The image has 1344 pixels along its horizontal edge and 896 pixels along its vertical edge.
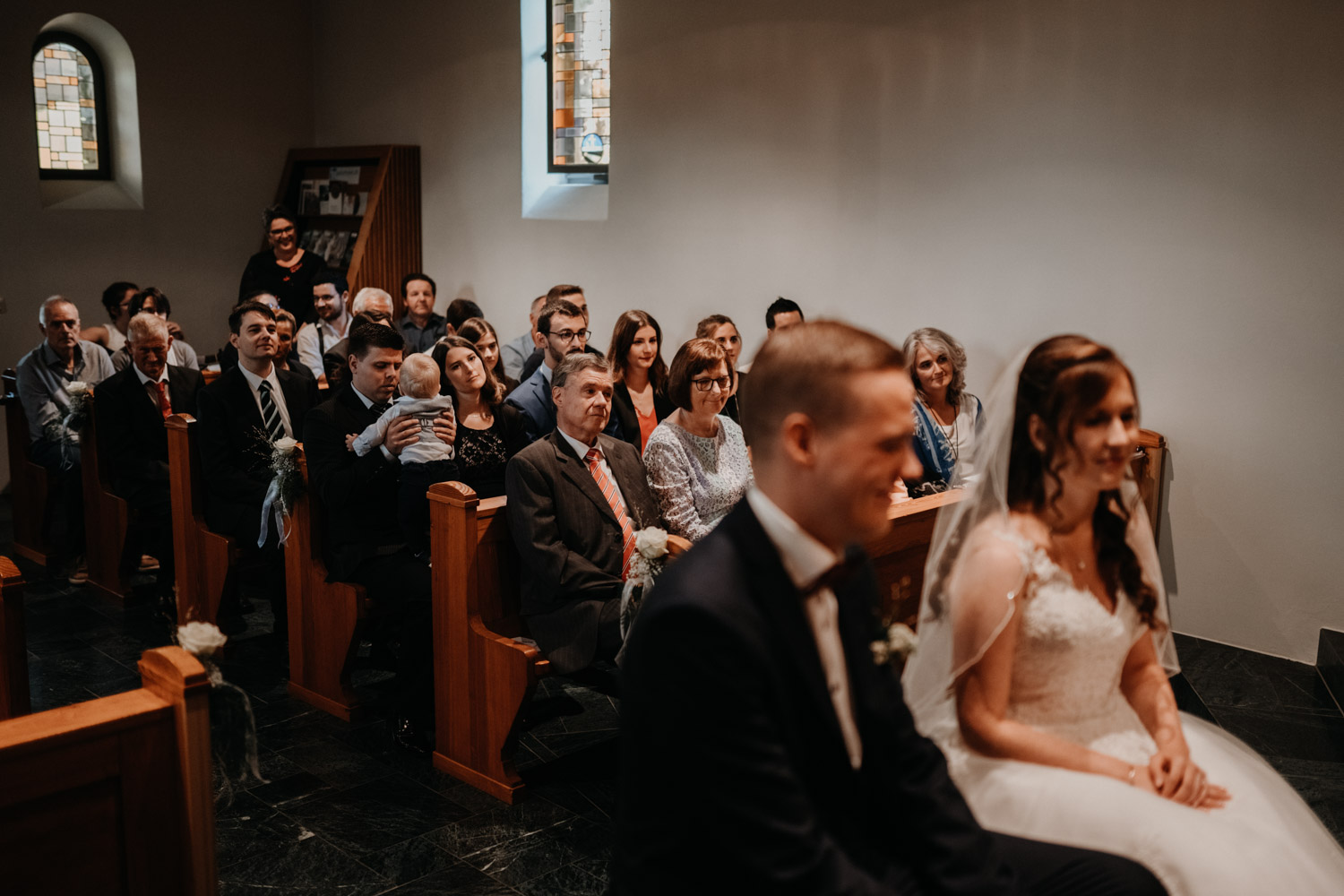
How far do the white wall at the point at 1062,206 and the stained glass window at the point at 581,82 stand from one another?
18.8 inches

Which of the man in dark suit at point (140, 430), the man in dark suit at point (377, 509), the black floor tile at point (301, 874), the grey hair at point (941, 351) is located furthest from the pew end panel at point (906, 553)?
the man in dark suit at point (140, 430)

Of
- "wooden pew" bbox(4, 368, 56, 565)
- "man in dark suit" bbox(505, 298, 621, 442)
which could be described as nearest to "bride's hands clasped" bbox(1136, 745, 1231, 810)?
"man in dark suit" bbox(505, 298, 621, 442)

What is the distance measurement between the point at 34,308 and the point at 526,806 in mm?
6708

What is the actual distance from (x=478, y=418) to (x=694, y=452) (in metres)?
0.92

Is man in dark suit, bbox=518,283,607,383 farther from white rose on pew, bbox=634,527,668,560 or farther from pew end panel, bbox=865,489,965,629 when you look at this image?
white rose on pew, bbox=634,527,668,560

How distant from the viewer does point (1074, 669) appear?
7.00 feet

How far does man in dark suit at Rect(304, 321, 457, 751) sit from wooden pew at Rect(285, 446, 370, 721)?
56 mm

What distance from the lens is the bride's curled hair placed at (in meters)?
2.02

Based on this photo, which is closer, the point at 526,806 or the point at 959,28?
the point at 526,806

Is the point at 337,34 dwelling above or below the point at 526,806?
above

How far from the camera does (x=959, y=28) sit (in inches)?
225

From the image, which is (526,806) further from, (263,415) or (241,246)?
(241,246)

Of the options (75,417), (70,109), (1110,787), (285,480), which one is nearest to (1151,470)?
(1110,787)

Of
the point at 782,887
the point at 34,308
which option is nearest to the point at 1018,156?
the point at 782,887
